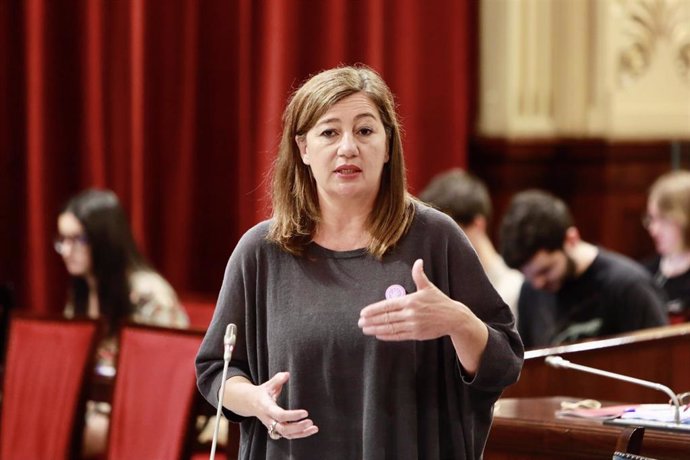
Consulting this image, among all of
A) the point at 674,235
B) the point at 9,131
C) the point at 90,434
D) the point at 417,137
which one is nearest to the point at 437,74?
the point at 417,137

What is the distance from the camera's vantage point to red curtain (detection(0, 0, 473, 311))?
570cm

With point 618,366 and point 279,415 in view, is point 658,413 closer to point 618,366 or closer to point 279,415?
point 279,415

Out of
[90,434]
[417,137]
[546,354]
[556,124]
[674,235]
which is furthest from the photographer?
[556,124]

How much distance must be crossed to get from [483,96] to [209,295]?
1752 mm

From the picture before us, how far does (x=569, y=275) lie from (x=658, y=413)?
72.5 inches

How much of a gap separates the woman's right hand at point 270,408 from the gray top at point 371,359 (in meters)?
0.06

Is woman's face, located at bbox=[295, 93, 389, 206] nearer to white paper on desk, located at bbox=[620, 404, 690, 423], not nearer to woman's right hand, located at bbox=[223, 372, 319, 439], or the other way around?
woman's right hand, located at bbox=[223, 372, 319, 439]

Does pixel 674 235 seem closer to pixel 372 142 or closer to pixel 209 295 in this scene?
pixel 209 295

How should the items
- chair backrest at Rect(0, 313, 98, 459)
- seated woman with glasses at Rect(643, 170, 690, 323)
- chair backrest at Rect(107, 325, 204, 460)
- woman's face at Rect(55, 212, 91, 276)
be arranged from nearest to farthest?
chair backrest at Rect(107, 325, 204, 460) → chair backrest at Rect(0, 313, 98, 459) → woman's face at Rect(55, 212, 91, 276) → seated woman with glasses at Rect(643, 170, 690, 323)

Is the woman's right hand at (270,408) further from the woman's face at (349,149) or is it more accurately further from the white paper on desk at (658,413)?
the white paper on desk at (658,413)

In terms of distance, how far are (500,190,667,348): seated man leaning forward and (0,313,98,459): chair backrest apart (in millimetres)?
1515

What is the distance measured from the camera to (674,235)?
560cm

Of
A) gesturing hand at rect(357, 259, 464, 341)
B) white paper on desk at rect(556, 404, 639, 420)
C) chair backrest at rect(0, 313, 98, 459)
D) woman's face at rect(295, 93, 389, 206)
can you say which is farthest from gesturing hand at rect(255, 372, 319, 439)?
chair backrest at rect(0, 313, 98, 459)

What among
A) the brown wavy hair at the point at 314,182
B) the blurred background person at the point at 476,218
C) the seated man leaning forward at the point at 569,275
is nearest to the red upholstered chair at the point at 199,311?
the blurred background person at the point at 476,218
